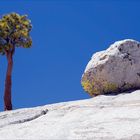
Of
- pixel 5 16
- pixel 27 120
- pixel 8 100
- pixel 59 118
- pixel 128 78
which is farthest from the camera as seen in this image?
pixel 5 16

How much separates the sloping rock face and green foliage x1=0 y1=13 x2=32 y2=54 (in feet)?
51.4

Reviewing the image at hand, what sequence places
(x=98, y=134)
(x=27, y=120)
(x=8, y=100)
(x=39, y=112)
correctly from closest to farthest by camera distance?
(x=98, y=134), (x=27, y=120), (x=39, y=112), (x=8, y=100)

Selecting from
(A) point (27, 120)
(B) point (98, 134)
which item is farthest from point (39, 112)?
(B) point (98, 134)

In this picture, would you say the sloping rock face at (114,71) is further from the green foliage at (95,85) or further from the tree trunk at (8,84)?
the tree trunk at (8,84)

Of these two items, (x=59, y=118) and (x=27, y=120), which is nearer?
(x=59, y=118)

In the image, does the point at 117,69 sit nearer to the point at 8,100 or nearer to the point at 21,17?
the point at 8,100

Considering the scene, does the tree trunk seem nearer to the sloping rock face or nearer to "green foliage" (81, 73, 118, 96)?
"green foliage" (81, 73, 118, 96)

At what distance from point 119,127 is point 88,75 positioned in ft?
27.1

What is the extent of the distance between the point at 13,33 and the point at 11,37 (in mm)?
380

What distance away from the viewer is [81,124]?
10.0 m

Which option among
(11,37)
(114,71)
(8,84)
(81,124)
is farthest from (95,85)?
(11,37)

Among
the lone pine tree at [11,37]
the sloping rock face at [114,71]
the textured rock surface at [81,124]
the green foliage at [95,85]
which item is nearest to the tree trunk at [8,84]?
the lone pine tree at [11,37]

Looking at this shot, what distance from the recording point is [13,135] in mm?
9961

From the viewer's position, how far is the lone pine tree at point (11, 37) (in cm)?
3133
